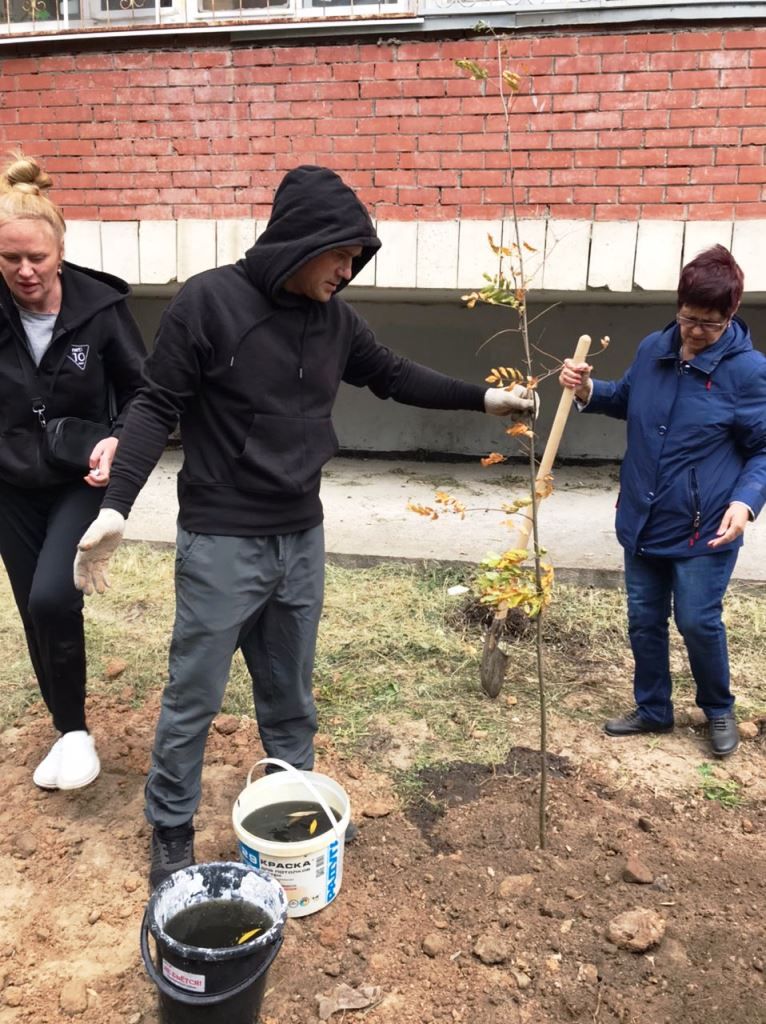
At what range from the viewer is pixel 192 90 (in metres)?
6.10

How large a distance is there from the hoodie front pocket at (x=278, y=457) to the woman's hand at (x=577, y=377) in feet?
4.10

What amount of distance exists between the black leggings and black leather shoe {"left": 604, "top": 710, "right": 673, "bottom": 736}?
201 cm

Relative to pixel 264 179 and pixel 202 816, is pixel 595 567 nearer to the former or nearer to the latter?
pixel 202 816

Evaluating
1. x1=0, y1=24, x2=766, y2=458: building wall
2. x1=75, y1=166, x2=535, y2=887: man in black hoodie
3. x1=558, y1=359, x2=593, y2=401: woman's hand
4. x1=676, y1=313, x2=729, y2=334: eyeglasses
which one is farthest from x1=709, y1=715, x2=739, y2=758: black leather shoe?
x1=0, y1=24, x2=766, y2=458: building wall

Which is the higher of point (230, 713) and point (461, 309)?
point (461, 309)

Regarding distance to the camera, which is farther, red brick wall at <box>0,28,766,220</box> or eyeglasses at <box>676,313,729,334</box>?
red brick wall at <box>0,28,766,220</box>

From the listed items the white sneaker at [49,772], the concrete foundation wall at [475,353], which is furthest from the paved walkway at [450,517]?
the white sneaker at [49,772]

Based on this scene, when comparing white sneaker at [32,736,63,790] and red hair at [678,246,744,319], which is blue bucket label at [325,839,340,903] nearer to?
white sneaker at [32,736,63,790]

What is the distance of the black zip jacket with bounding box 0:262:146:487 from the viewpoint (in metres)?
2.70

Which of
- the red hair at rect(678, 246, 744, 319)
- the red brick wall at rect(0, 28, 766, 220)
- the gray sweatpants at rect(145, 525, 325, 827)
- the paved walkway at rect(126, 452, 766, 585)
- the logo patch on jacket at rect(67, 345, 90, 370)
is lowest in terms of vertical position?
the paved walkway at rect(126, 452, 766, 585)

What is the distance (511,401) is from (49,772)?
2030mm

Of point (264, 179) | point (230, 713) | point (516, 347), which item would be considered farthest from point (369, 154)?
point (230, 713)

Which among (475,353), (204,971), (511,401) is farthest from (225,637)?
(475,353)

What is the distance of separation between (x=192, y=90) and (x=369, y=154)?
1374mm
